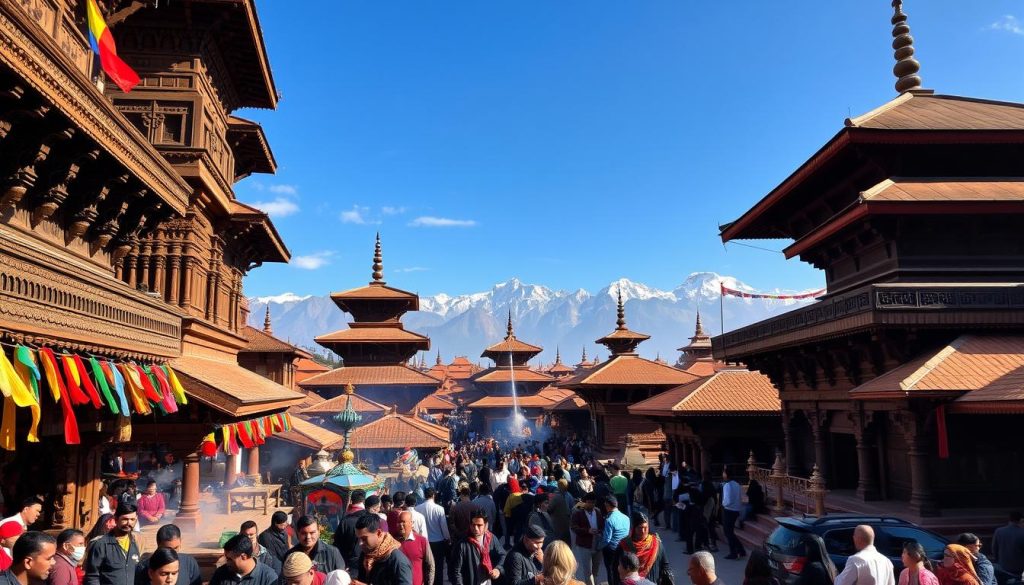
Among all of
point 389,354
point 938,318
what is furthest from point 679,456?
point 389,354

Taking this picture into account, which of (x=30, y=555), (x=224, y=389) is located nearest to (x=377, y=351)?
(x=224, y=389)

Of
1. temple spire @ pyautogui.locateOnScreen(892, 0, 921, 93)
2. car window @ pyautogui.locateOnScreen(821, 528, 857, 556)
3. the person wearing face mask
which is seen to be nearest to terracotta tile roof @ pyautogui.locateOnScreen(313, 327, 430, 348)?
temple spire @ pyautogui.locateOnScreen(892, 0, 921, 93)

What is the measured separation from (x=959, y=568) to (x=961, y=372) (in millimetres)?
6027

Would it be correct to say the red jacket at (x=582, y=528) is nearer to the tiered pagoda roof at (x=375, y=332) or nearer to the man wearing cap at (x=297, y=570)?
the man wearing cap at (x=297, y=570)

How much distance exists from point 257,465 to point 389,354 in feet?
64.4

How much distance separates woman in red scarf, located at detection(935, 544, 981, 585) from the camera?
6833 millimetres

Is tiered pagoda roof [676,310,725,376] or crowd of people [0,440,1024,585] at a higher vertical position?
tiered pagoda roof [676,310,725,376]

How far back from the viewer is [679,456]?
90.4 ft

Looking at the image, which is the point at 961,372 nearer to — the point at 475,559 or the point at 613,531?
the point at 613,531

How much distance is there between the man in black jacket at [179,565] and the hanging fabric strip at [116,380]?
250 cm

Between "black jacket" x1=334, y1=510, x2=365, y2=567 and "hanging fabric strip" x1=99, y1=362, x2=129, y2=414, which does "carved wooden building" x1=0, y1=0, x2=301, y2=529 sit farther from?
"black jacket" x1=334, y1=510, x2=365, y2=567

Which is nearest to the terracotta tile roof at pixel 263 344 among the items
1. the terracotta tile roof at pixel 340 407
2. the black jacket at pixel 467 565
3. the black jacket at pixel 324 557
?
the terracotta tile roof at pixel 340 407

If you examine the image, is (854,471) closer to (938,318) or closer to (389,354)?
(938,318)

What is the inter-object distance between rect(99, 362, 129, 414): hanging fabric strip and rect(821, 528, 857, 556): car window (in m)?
9.30
